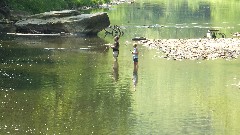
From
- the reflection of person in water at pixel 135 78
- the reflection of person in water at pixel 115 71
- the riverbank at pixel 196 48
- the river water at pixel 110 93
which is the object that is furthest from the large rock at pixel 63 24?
the reflection of person in water at pixel 135 78

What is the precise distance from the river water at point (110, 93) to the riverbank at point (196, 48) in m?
1.40

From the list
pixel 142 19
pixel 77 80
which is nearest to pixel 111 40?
pixel 77 80

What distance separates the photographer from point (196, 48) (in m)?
46.3

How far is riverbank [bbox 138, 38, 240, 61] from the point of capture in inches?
1666

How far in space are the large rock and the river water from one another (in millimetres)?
10383

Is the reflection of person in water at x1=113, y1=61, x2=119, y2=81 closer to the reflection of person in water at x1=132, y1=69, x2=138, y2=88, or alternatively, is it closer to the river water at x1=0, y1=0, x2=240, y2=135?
the river water at x1=0, y1=0, x2=240, y2=135

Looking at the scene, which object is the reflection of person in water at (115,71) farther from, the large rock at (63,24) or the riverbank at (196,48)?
the large rock at (63,24)

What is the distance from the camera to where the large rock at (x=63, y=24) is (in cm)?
5819

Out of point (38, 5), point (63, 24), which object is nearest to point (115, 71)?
point (63, 24)

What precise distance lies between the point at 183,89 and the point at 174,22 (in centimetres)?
5060

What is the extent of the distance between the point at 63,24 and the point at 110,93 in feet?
103

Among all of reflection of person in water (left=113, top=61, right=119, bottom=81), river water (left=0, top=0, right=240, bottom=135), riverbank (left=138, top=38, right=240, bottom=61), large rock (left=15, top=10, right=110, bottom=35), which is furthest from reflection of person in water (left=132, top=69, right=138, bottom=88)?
large rock (left=15, top=10, right=110, bottom=35)

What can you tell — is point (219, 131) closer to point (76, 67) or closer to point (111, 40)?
point (76, 67)

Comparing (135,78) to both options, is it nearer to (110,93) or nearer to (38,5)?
(110,93)
